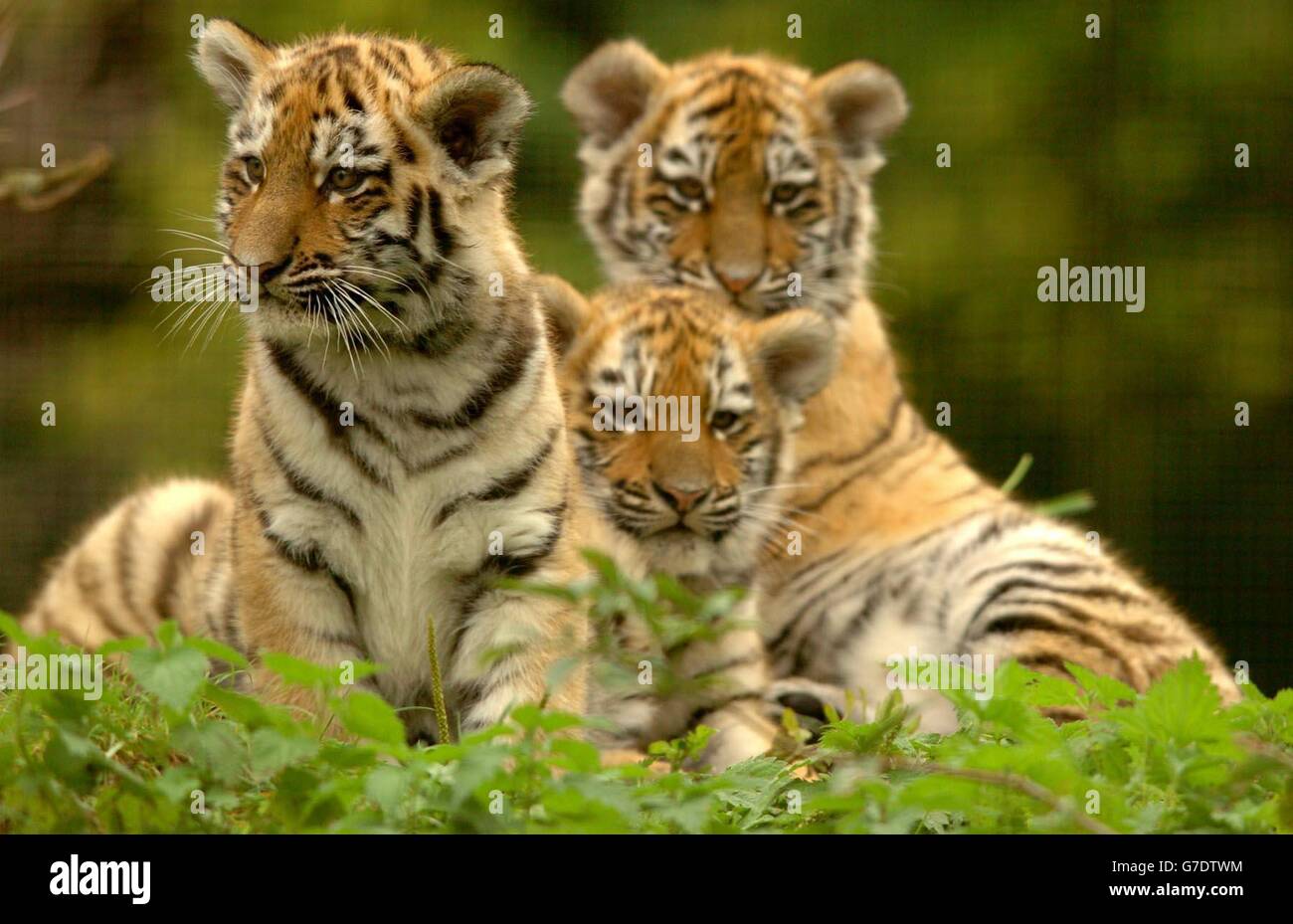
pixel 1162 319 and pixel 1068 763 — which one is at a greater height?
pixel 1162 319

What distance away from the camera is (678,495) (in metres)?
5.20

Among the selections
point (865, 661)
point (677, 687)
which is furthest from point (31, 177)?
point (865, 661)

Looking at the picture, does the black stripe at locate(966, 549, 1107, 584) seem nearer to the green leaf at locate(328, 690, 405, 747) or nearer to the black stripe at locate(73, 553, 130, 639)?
the black stripe at locate(73, 553, 130, 639)

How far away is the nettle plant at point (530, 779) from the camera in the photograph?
2916 mm

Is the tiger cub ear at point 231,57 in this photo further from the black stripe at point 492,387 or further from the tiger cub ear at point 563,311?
the tiger cub ear at point 563,311

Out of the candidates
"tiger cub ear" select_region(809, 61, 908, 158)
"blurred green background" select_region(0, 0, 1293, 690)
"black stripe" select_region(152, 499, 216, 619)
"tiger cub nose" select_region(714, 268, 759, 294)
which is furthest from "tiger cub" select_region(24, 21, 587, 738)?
"blurred green background" select_region(0, 0, 1293, 690)

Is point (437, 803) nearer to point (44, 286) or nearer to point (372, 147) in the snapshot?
point (372, 147)

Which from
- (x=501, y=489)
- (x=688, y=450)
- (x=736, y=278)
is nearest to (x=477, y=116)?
(x=501, y=489)

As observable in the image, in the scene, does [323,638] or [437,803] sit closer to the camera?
[437,803]

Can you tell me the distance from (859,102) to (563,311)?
77.8 inches

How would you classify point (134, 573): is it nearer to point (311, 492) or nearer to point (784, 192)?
point (311, 492)

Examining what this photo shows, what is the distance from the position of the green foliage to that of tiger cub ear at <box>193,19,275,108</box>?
1751 mm

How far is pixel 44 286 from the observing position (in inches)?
343
